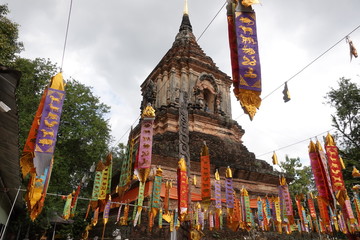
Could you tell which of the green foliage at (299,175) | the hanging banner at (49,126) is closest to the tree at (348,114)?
the green foliage at (299,175)

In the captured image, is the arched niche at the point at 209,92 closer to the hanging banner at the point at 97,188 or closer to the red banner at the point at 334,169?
the hanging banner at the point at 97,188

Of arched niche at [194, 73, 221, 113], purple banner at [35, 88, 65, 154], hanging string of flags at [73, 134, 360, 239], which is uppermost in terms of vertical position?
arched niche at [194, 73, 221, 113]

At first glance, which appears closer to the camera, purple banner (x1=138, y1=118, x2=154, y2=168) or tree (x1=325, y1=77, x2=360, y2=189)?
purple banner (x1=138, y1=118, x2=154, y2=168)

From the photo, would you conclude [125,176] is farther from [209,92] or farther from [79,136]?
[209,92]

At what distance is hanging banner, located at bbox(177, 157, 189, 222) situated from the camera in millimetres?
6712

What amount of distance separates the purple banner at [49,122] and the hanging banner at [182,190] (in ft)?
12.1

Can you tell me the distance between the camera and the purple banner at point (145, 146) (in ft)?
20.7

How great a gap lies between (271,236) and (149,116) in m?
8.84

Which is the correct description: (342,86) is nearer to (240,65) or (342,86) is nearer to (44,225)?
(240,65)

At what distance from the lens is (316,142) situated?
7.31 metres

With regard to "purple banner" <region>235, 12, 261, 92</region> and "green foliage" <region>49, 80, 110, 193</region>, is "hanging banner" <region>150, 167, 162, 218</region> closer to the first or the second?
"purple banner" <region>235, 12, 261, 92</region>

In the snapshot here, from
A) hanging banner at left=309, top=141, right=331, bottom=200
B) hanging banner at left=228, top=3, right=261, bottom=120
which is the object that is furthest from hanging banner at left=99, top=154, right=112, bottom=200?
hanging banner at left=309, top=141, right=331, bottom=200

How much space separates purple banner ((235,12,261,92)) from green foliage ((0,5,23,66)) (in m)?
12.2

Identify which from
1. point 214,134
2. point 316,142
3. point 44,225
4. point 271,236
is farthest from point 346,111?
point 44,225
